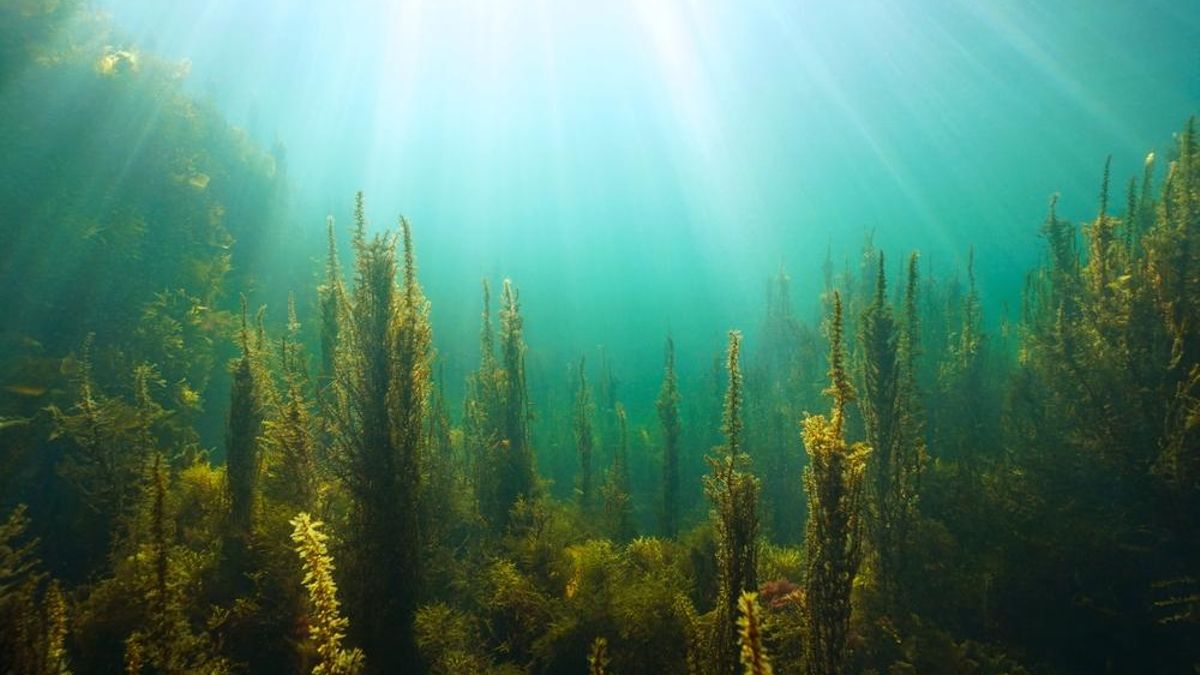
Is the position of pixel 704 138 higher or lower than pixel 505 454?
higher

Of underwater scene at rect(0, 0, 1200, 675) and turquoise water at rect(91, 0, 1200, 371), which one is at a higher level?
turquoise water at rect(91, 0, 1200, 371)

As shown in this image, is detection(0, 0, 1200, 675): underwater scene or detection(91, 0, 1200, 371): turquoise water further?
detection(91, 0, 1200, 371): turquoise water

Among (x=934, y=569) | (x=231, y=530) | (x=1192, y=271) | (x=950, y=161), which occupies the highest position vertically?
(x=950, y=161)

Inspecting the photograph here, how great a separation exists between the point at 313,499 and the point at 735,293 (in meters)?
103

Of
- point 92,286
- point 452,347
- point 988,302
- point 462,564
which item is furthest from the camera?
point 988,302

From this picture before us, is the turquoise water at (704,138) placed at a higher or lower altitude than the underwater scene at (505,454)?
higher

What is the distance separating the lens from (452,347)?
3584cm

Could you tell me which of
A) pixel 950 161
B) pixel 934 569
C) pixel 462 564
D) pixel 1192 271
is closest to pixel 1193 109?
pixel 950 161

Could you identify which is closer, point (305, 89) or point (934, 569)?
point (934, 569)

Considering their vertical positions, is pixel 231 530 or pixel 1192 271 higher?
pixel 1192 271

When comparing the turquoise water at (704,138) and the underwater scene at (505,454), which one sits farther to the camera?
the turquoise water at (704,138)

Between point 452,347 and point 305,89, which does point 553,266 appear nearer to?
point 305,89

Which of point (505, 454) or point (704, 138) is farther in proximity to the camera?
point (704, 138)

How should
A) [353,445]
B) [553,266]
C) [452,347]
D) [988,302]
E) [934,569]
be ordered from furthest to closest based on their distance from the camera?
[988,302], [553,266], [452,347], [934,569], [353,445]
